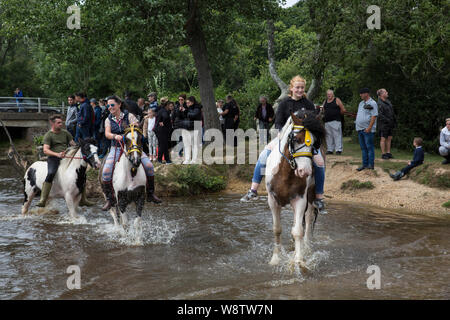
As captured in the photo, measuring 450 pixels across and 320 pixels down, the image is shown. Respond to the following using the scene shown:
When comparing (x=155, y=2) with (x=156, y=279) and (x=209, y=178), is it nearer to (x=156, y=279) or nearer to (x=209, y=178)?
(x=209, y=178)

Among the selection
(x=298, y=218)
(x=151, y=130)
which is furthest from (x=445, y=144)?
(x=151, y=130)

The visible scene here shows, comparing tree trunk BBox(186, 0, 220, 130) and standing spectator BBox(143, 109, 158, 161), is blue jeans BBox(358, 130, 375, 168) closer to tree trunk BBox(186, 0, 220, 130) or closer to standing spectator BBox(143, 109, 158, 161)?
standing spectator BBox(143, 109, 158, 161)

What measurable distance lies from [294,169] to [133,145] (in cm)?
318

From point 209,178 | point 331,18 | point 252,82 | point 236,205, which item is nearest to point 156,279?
point 236,205

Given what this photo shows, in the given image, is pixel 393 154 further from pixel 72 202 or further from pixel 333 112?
pixel 72 202

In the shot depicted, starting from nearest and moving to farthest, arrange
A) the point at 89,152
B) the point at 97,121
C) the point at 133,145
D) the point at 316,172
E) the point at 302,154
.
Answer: the point at 302,154
the point at 316,172
the point at 133,145
the point at 89,152
the point at 97,121

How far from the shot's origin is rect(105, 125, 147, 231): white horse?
358 inches

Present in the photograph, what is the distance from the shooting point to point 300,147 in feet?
23.5

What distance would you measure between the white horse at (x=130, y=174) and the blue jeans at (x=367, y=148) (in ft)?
23.5

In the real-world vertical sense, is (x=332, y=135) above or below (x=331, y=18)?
below
